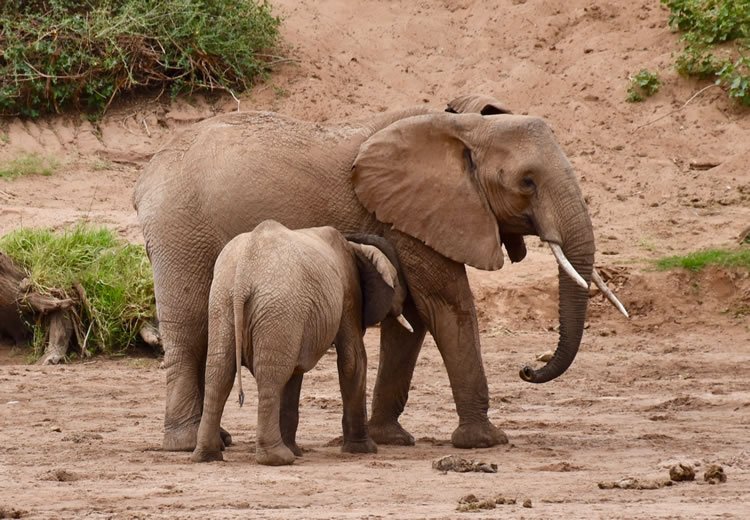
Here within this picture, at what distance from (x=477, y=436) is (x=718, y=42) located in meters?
9.65

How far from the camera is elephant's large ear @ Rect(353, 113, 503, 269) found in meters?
9.81

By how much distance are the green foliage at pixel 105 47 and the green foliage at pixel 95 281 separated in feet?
13.5

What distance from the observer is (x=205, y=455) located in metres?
8.98

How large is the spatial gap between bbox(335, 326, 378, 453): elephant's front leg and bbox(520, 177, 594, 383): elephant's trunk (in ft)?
3.34

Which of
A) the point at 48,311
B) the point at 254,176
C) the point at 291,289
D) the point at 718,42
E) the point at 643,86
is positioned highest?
the point at 718,42

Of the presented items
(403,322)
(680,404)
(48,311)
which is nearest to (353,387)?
(403,322)

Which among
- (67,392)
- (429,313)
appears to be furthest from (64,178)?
(429,313)

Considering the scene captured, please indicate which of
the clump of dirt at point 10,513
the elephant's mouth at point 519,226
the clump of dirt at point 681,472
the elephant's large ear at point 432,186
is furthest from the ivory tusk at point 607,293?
the clump of dirt at point 10,513

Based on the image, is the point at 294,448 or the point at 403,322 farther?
the point at 403,322

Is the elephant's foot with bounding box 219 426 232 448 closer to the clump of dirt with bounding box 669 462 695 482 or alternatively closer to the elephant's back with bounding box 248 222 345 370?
the elephant's back with bounding box 248 222 345 370

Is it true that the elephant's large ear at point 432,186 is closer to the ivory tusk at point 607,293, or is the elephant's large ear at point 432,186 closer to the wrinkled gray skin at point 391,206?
the wrinkled gray skin at point 391,206

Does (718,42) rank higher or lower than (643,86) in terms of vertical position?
higher

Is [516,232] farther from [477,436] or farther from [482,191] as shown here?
[477,436]

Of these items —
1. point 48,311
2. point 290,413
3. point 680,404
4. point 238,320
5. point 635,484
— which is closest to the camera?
point 635,484
